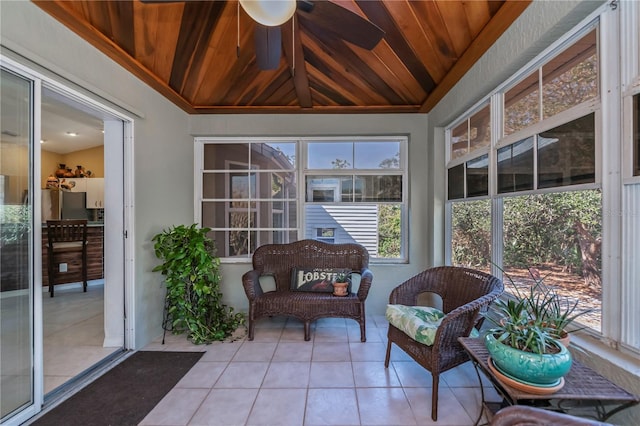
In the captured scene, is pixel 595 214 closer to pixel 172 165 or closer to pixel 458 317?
pixel 458 317

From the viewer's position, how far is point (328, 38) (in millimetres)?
2312

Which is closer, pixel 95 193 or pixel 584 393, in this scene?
pixel 584 393

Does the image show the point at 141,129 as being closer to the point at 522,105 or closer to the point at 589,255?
the point at 522,105

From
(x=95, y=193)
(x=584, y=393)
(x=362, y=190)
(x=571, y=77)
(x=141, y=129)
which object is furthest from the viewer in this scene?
(x=95, y=193)

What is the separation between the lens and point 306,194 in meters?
3.54

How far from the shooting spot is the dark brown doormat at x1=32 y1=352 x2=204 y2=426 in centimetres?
168

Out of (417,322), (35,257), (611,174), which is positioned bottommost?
(417,322)

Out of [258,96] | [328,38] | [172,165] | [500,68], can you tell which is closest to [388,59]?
[328,38]

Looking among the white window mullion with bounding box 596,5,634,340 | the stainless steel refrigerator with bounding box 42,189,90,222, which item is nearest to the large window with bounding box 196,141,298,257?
the white window mullion with bounding box 596,5,634,340

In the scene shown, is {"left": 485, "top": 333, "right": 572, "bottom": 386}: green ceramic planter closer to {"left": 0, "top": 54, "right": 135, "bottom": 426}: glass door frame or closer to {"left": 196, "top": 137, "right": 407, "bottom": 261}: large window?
{"left": 196, "top": 137, "right": 407, "bottom": 261}: large window

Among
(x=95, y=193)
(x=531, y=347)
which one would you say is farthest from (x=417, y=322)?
(x=95, y=193)

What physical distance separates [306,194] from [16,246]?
262 centimetres

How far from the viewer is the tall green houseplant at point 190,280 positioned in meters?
2.59

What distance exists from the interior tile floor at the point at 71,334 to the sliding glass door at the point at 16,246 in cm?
40
